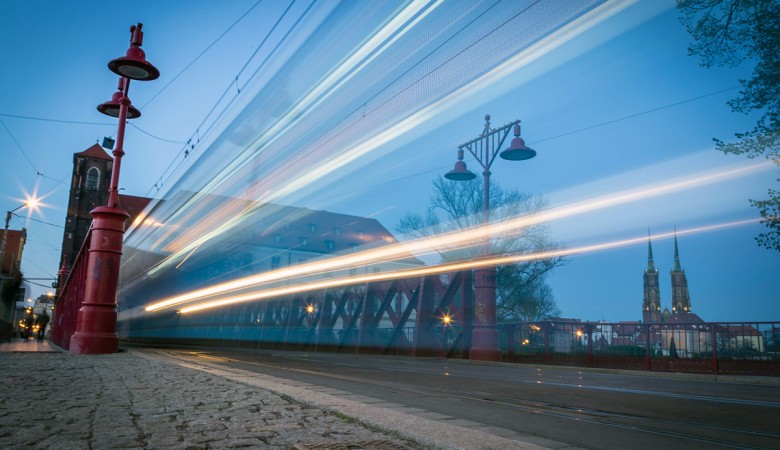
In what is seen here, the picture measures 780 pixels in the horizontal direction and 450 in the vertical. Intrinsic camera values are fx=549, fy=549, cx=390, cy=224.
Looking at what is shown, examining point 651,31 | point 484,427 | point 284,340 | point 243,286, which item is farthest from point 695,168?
point 284,340

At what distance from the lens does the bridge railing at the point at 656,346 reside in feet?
40.3

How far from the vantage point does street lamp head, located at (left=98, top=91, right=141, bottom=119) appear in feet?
41.3

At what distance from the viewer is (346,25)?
14.9m

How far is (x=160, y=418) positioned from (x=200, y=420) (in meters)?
0.30

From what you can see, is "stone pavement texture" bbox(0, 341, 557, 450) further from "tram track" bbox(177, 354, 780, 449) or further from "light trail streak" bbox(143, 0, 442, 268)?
"light trail streak" bbox(143, 0, 442, 268)

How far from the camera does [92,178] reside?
91.8 meters

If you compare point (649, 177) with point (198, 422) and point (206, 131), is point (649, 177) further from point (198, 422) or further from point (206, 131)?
point (198, 422)

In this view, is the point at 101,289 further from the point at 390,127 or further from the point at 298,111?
the point at 390,127

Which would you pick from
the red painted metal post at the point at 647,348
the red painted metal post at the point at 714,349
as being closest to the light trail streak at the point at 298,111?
the red painted metal post at the point at 647,348

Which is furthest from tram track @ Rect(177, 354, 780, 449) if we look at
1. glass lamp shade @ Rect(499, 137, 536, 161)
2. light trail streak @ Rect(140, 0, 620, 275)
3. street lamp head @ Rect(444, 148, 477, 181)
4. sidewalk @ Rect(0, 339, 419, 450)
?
street lamp head @ Rect(444, 148, 477, 181)

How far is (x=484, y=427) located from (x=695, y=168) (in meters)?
17.9

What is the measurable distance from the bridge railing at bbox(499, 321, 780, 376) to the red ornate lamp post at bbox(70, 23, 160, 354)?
12.4 m

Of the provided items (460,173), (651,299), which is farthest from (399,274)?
(651,299)

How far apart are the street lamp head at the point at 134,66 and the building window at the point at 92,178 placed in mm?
91413
